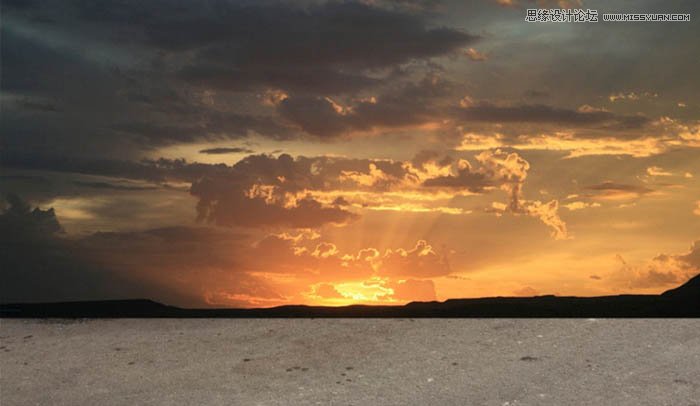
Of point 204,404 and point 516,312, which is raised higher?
point 516,312

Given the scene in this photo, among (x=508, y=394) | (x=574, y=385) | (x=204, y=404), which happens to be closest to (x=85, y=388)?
(x=204, y=404)

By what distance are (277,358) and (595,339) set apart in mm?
3904

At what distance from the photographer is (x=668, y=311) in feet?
34.4

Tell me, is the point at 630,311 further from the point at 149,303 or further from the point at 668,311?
the point at 149,303

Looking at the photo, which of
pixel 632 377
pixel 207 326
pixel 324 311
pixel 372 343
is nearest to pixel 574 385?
pixel 632 377

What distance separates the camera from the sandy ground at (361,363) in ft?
25.6

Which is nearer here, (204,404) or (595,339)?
(204,404)

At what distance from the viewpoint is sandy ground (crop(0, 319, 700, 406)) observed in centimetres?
779

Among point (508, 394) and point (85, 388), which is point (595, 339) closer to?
point (508, 394)

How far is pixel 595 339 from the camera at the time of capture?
30.1ft

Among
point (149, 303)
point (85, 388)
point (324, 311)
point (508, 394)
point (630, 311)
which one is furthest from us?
point (149, 303)

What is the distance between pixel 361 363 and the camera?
8.86 metres

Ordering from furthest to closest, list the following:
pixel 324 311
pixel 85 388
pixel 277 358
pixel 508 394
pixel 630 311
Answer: pixel 324 311, pixel 630 311, pixel 277 358, pixel 85 388, pixel 508 394

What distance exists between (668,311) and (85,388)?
776 cm
